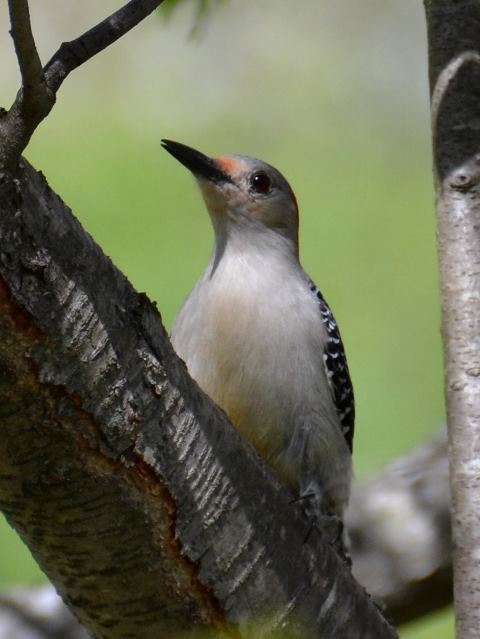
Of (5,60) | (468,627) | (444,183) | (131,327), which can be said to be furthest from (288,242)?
(5,60)

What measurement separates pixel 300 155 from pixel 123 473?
6097 millimetres

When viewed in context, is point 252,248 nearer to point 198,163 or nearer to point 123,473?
point 198,163

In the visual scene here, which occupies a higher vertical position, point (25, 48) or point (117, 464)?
point (25, 48)

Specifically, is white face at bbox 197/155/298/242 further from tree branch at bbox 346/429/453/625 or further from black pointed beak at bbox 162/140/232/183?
tree branch at bbox 346/429/453/625

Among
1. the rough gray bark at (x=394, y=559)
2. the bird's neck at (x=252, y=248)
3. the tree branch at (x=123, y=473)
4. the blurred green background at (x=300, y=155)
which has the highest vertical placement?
the blurred green background at (x=300, y=155)

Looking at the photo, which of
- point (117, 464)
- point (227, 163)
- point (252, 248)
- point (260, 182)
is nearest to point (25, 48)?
point (117, 464)

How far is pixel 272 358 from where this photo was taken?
4.98 meters

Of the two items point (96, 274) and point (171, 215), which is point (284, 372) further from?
point (171, 215)

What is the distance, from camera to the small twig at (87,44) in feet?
8.48

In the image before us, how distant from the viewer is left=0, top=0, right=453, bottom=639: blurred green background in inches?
334

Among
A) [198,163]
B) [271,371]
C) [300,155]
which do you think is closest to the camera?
[271,371]

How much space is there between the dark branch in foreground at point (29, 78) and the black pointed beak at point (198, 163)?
2770 mm

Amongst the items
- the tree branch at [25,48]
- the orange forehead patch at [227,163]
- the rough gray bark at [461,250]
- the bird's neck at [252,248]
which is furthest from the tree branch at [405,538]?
the tree branch at [25,48]

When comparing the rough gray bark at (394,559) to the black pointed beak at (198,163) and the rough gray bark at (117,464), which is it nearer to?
the black pointed beak at (198,163)
